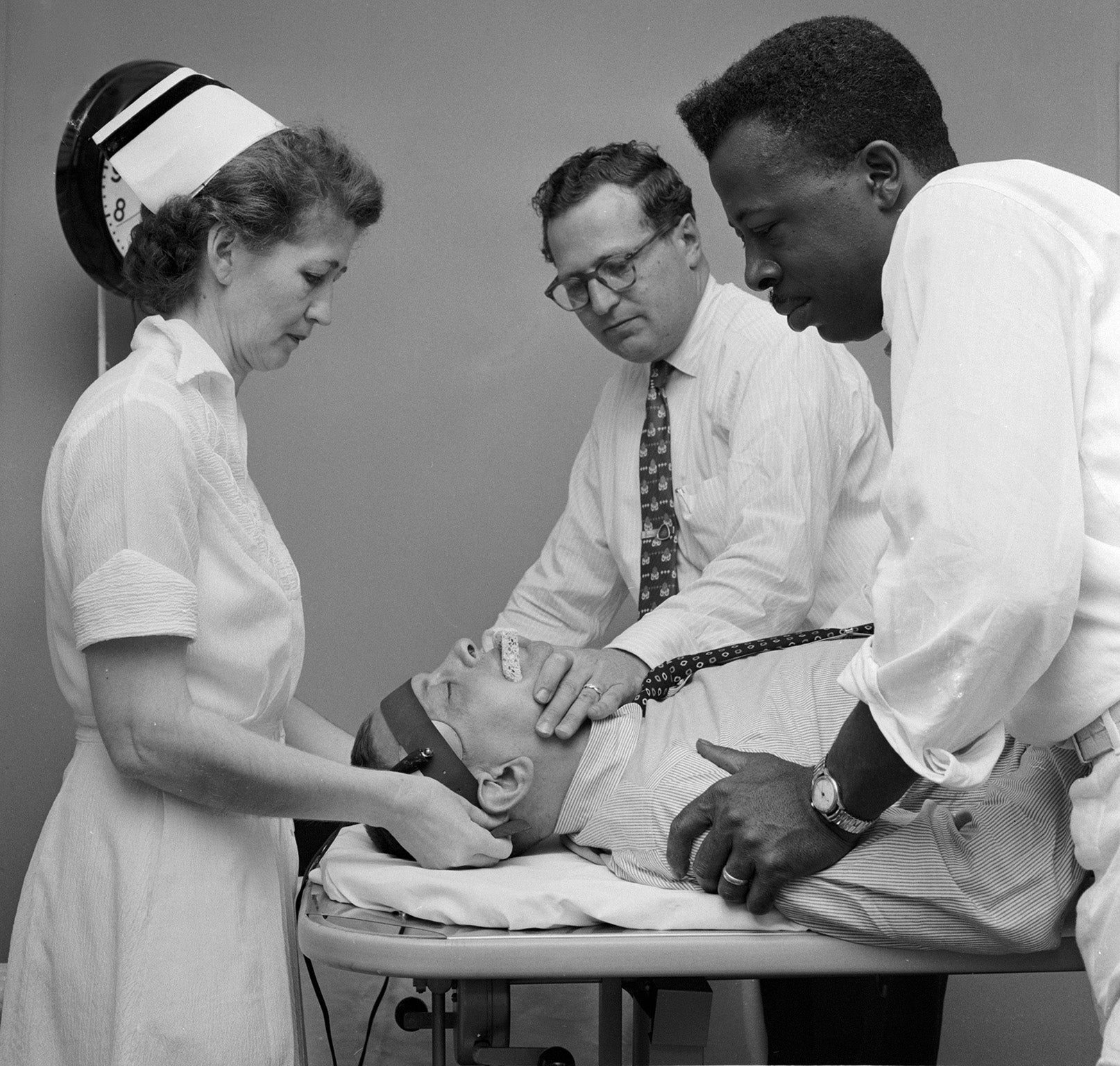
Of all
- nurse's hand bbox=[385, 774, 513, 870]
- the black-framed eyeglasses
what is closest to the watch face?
nurse's hand bbox=[385, 774, 513, 870]

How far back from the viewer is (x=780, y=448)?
232 cm

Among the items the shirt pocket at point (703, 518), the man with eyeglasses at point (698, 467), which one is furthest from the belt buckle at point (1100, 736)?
the shirt pocket at point (703, 518)

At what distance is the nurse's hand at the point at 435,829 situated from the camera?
1.56 meters

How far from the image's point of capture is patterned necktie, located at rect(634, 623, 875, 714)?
1.88 meters

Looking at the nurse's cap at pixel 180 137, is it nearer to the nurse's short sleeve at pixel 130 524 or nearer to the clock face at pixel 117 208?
the nurse's short sleeve at pixel 130 524

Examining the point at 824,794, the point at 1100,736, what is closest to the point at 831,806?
the point at 824,794

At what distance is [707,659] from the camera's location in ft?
6.32

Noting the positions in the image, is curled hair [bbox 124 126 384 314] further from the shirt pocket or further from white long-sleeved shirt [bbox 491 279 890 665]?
the shirt pocket

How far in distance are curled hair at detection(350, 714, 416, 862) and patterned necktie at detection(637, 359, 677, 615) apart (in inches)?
30.9

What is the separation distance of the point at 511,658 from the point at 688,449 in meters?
0.81

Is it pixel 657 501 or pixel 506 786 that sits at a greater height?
pixel 657 501

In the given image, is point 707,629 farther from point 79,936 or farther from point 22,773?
point 22,773

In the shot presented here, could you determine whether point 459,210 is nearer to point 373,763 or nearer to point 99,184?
point 99,184

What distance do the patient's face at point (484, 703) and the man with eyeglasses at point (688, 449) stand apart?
348 mm
